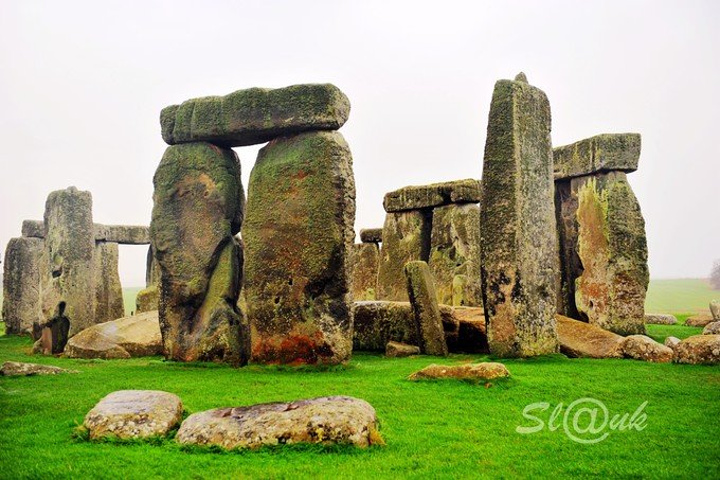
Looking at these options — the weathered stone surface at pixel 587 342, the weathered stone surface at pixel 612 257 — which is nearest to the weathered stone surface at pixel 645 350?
the weathered stone surface at pixel 587 342

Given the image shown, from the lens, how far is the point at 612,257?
1371 centimetres

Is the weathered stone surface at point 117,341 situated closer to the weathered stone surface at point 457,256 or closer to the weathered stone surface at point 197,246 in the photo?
the weathered stone surface at point 197,246

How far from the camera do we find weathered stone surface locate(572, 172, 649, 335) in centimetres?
1353

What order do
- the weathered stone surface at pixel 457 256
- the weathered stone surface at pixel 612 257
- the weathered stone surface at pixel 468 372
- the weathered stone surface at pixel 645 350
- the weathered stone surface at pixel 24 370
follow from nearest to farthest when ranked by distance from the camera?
the weathered stone surface at pixel 468 372
the weathered stone surface at pixel 24 370
the weathered stone surface at pixel 645 350
the weathered stone surface at pixel 612 257
the weathered stone surface at pixel 457 256

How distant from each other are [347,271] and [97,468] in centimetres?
544

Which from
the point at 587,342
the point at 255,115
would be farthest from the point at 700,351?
the point at 255,115

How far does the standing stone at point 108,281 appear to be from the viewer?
64.3 ft

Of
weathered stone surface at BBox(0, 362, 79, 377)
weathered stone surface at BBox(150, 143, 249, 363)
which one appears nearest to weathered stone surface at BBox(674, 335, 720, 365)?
weathered stone surface at BBox(150, 143, 249, 363)

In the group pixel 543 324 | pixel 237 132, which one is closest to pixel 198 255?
pixel 237 132

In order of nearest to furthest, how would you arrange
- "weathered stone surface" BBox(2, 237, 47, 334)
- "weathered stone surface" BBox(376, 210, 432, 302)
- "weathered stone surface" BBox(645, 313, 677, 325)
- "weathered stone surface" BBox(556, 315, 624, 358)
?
"weathered stone surface" BBox(556, 315, 624, 358), "weathered stone surface" BBox(645, 313, 677, 325), "weathered stone surface" BBox(376, 210, 432, 302), "weathered stone surface" BBox(2, 237, 47, 334)

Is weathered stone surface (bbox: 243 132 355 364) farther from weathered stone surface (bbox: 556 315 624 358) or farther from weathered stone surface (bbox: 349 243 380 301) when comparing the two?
weathered stone surface (bbox: 349 243 380 301)

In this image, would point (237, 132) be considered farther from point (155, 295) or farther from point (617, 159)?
point (617, 159)

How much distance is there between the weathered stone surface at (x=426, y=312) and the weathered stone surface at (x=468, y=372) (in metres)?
3.15

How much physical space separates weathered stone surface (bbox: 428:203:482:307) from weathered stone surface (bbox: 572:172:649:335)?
2.66 meters
